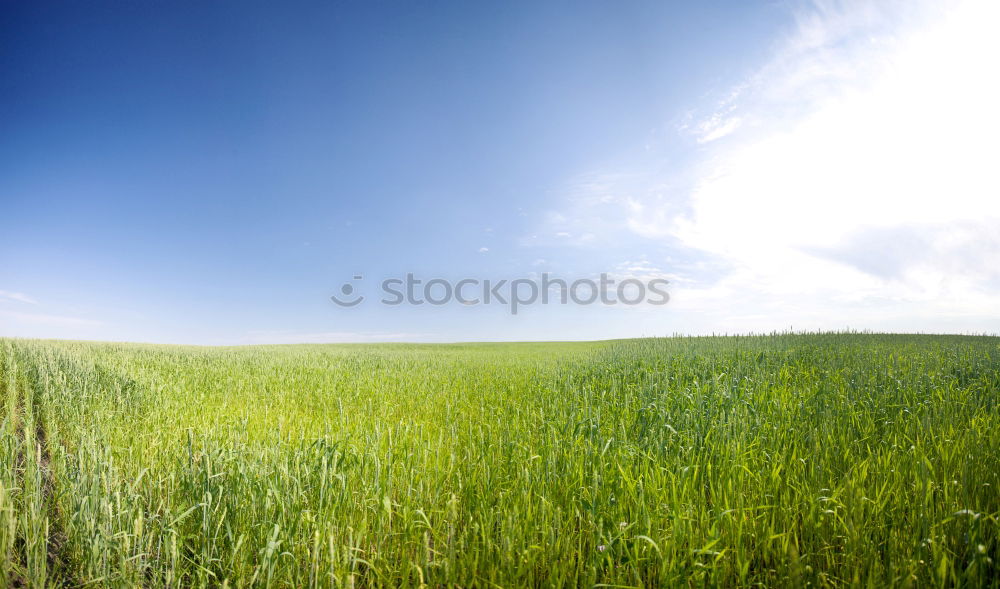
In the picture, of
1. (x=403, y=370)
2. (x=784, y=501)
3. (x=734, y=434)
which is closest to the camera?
(x=784, y=501)

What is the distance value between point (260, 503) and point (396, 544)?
3.66 ft

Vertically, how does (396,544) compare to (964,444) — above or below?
below

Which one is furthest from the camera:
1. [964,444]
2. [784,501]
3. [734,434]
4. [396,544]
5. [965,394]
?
[965,394]

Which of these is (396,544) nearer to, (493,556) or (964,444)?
(493,556)

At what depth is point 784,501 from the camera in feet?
10.7

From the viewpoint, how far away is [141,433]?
564cm

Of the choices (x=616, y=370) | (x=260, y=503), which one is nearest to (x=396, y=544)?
(x=260, y=503)

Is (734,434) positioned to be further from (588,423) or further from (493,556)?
(493,556)

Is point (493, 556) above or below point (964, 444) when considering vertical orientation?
below

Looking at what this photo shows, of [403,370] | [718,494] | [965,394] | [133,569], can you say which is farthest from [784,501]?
[403,370]

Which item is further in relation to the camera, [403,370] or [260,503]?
[403,370]

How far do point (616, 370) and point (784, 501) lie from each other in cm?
715

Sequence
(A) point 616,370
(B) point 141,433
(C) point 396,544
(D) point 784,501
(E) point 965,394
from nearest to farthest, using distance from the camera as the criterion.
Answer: (C) point 396,544
(D) point 784,501
(B) point 141,433
(E) point 965,394
(A) point 616,370

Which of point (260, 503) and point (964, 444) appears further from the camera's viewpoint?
point (964, 444)
